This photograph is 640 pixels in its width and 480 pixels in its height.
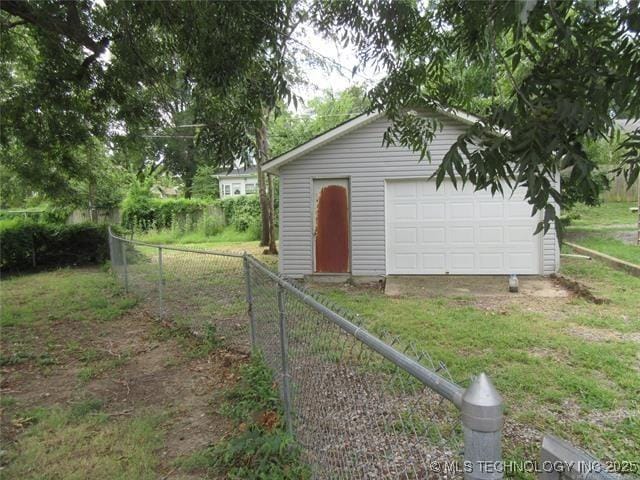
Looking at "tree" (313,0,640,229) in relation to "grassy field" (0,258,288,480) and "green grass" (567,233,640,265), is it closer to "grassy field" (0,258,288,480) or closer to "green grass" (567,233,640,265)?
"grassy field" (0,258,288,480)

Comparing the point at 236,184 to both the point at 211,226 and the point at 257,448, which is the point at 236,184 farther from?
the point at 257,448

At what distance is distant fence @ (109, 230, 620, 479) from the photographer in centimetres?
99

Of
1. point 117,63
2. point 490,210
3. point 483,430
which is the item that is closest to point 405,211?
point 490,210

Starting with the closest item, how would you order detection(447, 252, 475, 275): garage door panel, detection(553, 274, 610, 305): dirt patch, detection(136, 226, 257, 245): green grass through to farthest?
detection(553, 274, 610, 305): dirt patch → detection(447, 252, 475, 275): garage door panel → detection(136, 226, 257, 245): green grass

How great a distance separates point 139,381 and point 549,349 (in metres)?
4.48

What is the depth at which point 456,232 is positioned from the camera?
911cm

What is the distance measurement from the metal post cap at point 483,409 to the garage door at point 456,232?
826cm

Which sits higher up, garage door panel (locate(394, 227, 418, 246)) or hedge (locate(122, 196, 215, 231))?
hedge (locate(122, 196, 215, 231))

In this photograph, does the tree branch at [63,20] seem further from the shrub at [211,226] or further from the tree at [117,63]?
the shrub at [211,226]

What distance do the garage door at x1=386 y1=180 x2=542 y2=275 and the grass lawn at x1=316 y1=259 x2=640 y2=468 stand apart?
1479 mm

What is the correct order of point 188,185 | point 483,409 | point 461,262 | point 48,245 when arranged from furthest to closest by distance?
point 188,185
point 48,245
point 461,262
point 483,409

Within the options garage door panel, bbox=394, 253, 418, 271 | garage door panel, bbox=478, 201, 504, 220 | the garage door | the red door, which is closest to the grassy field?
the red door

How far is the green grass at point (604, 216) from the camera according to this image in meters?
16.2

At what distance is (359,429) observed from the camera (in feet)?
7.54
